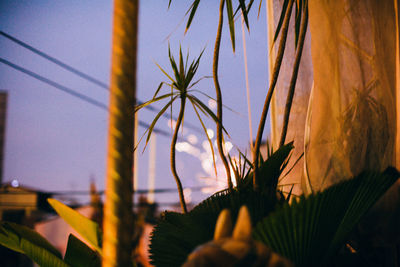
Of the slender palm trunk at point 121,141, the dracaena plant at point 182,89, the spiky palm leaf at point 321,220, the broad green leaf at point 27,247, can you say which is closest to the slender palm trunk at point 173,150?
the dracaena plant at point 182,89

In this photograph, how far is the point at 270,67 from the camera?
7.76 feet

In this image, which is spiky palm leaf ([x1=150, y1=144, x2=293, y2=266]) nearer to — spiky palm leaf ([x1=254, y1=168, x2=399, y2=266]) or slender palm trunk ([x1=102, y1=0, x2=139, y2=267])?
spiky palm leaf ([x1=254, y1=168, x2=399, y2=266])

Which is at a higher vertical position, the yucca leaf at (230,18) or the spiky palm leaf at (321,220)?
the yucca leaf at (230,18)

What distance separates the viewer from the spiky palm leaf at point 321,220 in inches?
23.5

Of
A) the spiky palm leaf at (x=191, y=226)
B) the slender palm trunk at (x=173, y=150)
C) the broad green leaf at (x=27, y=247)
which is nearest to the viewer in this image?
the spiky palm leaf at (x=191, y=226)

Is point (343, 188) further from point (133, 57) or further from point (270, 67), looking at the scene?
point (270, 67)

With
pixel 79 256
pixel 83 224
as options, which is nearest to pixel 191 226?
pixel 83 224

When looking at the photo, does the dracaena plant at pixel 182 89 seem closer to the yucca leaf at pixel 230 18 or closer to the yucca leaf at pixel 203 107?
the yucca leaf at pixel 203 107

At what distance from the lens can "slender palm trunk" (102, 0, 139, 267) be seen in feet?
1.22

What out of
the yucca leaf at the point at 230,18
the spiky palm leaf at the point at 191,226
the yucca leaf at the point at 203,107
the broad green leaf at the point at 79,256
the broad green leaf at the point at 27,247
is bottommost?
the broad green leaf at the point at 79,256

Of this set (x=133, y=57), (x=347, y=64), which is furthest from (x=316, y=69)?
(x=133, y=57)

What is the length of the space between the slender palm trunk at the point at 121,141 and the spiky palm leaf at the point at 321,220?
31cm

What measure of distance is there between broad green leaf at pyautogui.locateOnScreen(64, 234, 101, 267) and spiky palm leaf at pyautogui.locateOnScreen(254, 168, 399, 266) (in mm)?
674

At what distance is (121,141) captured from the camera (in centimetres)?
38
